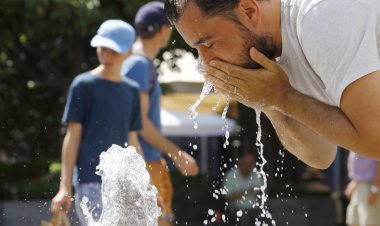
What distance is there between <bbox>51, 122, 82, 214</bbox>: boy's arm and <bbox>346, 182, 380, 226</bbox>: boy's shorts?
3831 mm

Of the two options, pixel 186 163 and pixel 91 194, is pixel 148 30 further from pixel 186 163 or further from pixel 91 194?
pixel 91 194

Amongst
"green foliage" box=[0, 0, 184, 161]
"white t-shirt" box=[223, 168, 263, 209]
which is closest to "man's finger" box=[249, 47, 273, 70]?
"white t-shirt" box=[223, 168, 263, 209]

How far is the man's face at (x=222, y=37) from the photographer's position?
9.12ft

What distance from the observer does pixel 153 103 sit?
6.12 m

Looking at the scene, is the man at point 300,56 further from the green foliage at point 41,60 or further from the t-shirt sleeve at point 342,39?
the green foliage at point 41,60

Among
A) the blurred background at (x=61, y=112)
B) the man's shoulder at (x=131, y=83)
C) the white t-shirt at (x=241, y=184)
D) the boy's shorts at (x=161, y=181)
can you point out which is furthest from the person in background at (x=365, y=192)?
the man's shoulder at (x=131, y=83)

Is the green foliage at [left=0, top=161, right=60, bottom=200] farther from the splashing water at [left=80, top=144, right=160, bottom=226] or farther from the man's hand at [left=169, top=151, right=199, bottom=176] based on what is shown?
the splashing water at [left=80, top=144, right=160, bottom=226]

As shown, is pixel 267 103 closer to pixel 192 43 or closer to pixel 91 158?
pixel 192 43

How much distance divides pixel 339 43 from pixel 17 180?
34.5ft

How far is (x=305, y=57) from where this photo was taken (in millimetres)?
2803

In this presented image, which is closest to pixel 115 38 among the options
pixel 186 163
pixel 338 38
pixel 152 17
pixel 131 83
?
pixel 131 83

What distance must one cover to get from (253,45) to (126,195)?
957mm

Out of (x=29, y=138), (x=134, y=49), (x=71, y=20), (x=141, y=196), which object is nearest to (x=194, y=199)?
(x=71, y=20)

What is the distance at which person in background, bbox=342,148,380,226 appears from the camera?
848 cm
